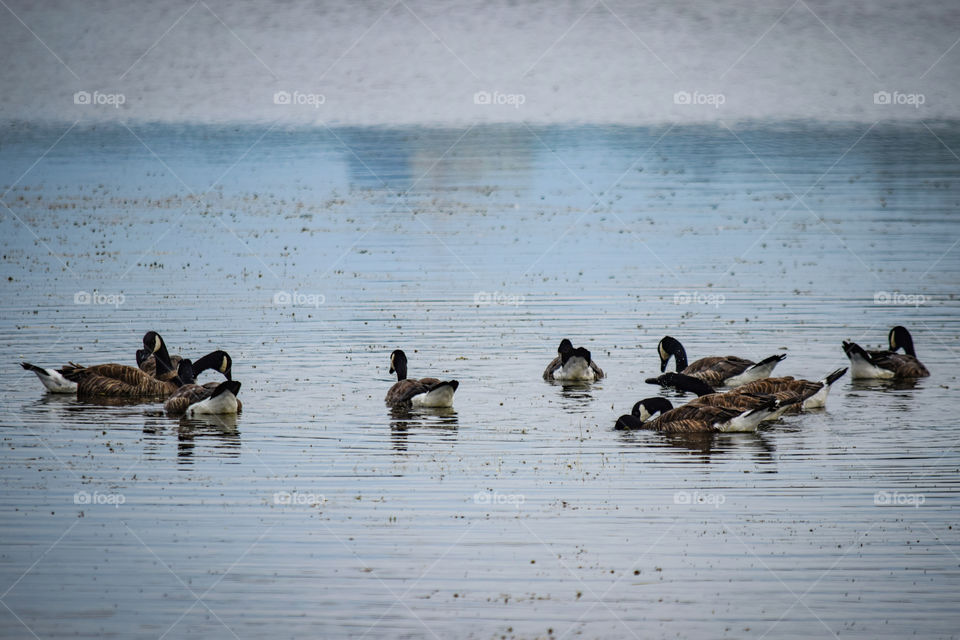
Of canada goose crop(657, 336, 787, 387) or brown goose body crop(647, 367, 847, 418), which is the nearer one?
brown goose body crop(647, 367, 847, 418)

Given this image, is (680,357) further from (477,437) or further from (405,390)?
(477,437)

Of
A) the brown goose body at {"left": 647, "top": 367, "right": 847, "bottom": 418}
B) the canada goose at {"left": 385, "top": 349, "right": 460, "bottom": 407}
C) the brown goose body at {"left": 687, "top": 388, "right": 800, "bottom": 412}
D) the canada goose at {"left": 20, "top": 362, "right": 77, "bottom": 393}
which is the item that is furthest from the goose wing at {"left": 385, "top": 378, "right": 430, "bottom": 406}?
the canada goose at {"left": 20, "top": 362, "right": 77, "bottom": 393}

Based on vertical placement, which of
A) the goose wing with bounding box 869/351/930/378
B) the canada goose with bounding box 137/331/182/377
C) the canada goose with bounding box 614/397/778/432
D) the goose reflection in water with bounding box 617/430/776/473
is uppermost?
the canada goose with bounding box 137/331/182/377

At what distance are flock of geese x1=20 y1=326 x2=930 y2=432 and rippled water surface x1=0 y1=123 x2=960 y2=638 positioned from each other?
362mm

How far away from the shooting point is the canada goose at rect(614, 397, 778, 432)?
19562 mm

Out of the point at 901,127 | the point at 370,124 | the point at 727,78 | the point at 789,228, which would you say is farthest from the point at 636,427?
the point at 727,78

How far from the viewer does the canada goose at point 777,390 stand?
20.2 m

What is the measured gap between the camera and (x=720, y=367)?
76.5 ft

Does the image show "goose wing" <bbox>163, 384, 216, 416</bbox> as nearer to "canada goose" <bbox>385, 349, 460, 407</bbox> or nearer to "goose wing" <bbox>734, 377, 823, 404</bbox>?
"canada goose" <bbox>385, 349, 460, 407</bbox>

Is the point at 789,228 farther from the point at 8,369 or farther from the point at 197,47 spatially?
the point at 197,47

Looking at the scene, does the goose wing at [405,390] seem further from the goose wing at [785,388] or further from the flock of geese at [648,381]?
the goose wing at [785,388]

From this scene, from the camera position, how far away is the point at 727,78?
101125mm

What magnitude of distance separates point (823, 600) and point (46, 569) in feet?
26.8

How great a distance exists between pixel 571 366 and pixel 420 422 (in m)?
3.97
